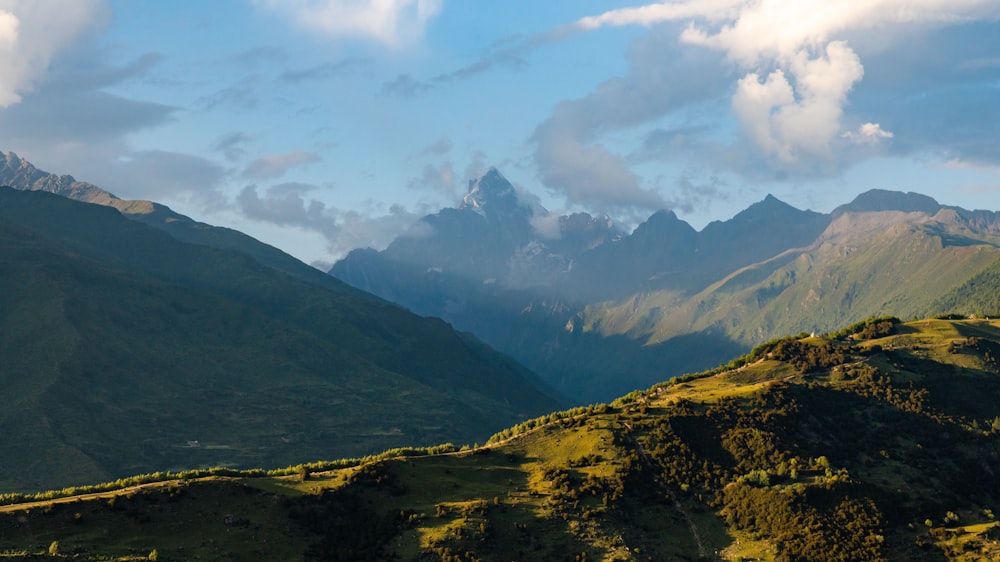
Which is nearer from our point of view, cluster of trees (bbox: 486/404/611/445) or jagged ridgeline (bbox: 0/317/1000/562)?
jagged ridgeline (bbox: 0/317/1000/562)

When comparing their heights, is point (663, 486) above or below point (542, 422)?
below

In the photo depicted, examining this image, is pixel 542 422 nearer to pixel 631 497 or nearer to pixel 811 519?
pixel 631 497

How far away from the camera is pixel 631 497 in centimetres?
14400

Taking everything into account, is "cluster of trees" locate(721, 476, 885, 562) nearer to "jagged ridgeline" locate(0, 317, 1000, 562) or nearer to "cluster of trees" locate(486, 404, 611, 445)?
"jagged ridgeline" locate(0, 317, 1000, 562)

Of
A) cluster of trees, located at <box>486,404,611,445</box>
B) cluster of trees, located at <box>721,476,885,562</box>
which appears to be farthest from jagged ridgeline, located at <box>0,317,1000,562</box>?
cluster of trees, located at <box>486,404,611,445</box>

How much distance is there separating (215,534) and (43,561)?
→ 23437 mm

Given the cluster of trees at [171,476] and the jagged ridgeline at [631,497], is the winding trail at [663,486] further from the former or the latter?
the cluster of trees at [171,476]

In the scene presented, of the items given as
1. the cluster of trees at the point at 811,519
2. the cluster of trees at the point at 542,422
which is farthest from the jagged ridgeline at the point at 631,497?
the cluster of trees at the point at 542,422

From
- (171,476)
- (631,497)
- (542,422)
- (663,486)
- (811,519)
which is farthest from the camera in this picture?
(542,422)

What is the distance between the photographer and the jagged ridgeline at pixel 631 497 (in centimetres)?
11569

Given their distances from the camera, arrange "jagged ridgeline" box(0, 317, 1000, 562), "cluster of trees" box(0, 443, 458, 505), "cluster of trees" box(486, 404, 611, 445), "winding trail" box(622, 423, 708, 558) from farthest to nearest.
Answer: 1. "cluster of trees" box(486, 404, 611, 445)
2. "winding trail" box(622, 423, 708, 558)
3. "cluster of trees" box(0, 443, 458, 505)
4. "jagged ridgeline" box(0, 317, 1000, 562)

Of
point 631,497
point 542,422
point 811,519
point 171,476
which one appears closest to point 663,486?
point 631,497

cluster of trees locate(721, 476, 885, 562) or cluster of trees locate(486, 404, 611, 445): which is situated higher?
cluster of trees locate(486, 404, 611, 445)

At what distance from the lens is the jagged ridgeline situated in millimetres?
115688
